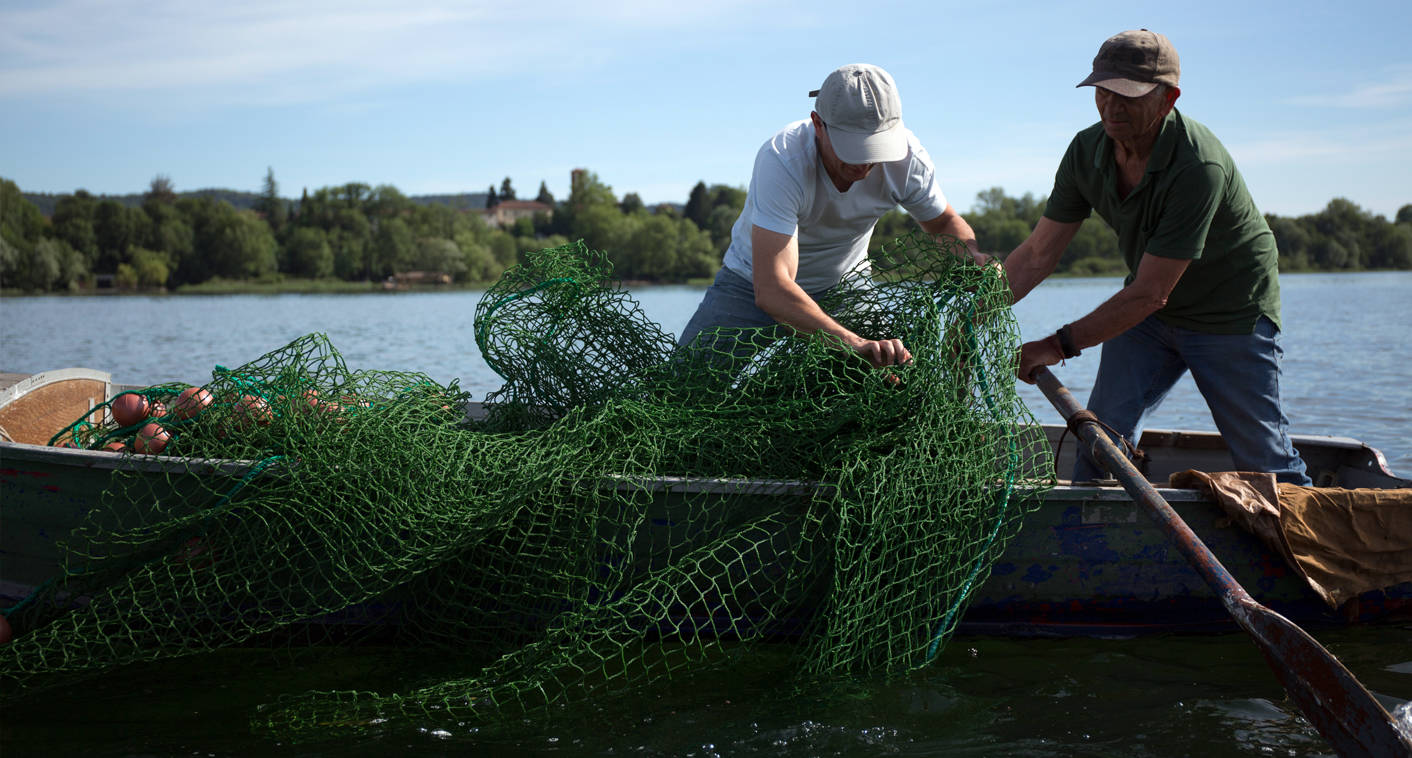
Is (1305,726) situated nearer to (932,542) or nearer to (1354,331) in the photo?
Answer: (932,542)

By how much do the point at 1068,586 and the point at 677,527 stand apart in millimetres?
1748

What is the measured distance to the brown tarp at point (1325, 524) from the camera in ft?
13.7

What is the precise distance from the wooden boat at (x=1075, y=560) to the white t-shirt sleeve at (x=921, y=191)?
4.39 feet

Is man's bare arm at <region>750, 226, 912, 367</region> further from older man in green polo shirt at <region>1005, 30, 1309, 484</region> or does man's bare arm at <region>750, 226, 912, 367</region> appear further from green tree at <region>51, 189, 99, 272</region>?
green tree at <region>51, 189, 99, 272</region>

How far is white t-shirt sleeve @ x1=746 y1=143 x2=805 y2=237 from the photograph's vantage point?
405 cm

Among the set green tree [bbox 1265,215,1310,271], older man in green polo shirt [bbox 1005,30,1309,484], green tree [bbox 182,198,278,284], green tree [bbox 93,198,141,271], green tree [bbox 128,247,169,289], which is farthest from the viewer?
green tree [bbox 182,198,278,284]

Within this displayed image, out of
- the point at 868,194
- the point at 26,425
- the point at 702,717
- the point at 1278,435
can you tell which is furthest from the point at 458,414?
the point at 1278,435

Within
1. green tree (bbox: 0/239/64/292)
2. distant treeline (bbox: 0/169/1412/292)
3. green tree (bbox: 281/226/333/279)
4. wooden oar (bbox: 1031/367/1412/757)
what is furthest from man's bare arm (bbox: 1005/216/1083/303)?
green tree (bbox: 281/226/333/279)

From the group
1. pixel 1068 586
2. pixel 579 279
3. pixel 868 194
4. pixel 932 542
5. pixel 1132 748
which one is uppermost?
pixel 868 194

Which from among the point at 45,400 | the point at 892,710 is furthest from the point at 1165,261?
the point at 45,400

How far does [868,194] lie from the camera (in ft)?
14.5

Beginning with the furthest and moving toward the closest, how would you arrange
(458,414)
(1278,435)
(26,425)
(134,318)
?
1. (134,318)
2. (26,425)
3. (458,414)
4. (1278,435)

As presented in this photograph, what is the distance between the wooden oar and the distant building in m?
157

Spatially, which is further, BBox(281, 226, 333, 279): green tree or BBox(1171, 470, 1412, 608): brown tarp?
BBox(281, 226, 333, 279): green tree
